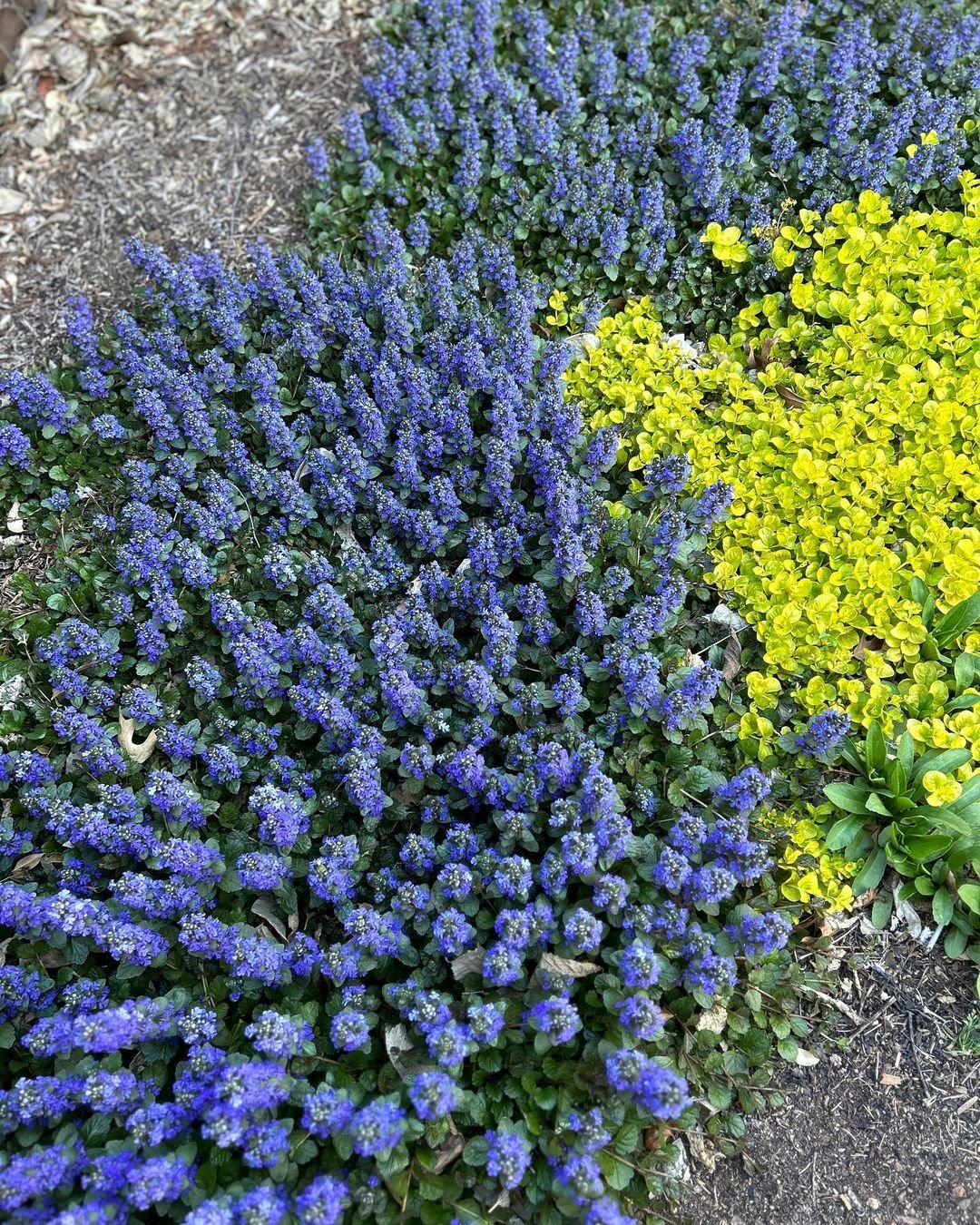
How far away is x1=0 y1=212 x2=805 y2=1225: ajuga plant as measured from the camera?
2.80 m

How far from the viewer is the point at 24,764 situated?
11.1ft

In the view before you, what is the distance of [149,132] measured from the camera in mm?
5703

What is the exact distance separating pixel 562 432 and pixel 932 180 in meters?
2.45

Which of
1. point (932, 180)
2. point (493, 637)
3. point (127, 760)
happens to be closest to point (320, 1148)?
point (127, 760)

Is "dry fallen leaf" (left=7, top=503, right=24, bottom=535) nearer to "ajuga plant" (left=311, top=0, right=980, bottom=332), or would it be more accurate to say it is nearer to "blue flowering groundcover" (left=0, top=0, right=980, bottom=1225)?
"blue flowering groundcover" (left=0, top=0, right=980, bottom=1225)

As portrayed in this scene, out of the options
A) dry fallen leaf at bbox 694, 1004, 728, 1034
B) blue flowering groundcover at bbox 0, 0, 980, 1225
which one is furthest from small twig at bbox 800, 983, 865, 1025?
dry fallen leaf at bbox 694, 1004, 728, 1034

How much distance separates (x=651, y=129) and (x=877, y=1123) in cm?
456

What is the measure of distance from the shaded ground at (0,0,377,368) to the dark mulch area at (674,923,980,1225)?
4735 millimetres

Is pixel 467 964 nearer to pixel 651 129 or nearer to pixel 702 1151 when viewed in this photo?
pixel 702 1151

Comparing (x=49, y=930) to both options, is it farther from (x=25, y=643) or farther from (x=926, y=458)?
(x=926, y=458)

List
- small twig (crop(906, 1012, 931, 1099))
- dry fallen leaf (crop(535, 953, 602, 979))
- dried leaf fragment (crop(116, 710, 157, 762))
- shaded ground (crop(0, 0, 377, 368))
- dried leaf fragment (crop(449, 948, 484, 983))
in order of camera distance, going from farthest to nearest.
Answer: shaded ground (crop(0, 0, 377, 368)) → dried leaf fragment (crop(116, 710, 157, 762)) → small twig (crop(906, 1012, 931, 1099)) → dried leaf fragment (crop(449, 948, 484, 983)) → dry fallen leaf (crop(535, 953, 602, 979))

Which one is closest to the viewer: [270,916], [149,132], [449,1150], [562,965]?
[449,1150]

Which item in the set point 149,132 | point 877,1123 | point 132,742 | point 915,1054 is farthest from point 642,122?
point 877,1123

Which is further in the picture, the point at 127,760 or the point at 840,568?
the point at 840,568
